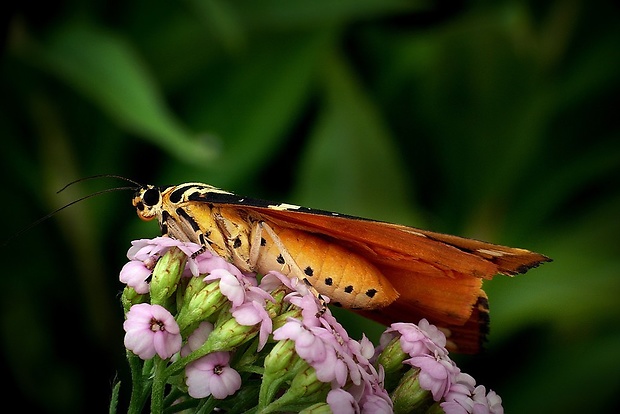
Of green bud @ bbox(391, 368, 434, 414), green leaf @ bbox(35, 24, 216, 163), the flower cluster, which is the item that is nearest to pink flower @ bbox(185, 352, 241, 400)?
the flower cluster

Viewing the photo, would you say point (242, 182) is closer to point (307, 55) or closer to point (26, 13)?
point (307, 55)

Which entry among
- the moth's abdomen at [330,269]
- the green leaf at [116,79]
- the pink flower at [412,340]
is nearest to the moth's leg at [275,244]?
the moth's abdomen at [330,269]

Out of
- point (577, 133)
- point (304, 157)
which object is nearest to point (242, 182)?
point (304, 157)

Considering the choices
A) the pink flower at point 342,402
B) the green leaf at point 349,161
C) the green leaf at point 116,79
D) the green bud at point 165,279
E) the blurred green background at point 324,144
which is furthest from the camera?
the green leaf at point 349,161

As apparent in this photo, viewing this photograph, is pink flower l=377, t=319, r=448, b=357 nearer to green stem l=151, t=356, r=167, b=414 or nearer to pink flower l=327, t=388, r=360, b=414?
pink flower l=327, t=388, r=360, b=414

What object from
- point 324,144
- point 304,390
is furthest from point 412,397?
point 324,144

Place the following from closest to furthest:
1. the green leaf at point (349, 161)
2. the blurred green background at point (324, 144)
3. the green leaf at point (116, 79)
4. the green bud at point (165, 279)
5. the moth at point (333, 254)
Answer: the green bud at point (165, 279) → the moth at point (333, 254) → the green leaf at point (116, 79) → the blurred green background at point (324, 144) → the green leaf at point (349, 161)

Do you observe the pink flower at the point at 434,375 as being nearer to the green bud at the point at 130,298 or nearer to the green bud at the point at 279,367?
the green bud at the point at 279,367

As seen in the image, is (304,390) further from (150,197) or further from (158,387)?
(150,197)
